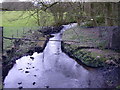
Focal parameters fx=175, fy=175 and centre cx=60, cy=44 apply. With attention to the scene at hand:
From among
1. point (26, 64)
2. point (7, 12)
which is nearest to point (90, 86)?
point (26, 64)

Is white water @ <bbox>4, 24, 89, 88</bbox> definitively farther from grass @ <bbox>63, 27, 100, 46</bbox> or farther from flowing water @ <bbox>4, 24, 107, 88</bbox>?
grass @ <bbox>63, 27, 100, 46</bbox>

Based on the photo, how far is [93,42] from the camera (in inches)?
80.4

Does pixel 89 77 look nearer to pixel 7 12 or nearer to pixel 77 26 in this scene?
pixel 77 26

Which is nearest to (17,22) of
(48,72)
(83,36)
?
(48,72)

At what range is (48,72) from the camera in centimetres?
183

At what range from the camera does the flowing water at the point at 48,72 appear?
1741 millimetres

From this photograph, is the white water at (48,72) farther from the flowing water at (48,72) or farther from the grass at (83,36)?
the grass at (83,36)

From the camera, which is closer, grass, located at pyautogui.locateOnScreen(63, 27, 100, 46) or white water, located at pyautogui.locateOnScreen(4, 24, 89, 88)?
white water, located at pyautogui.locateOnScreen(4, 24, 89, 88)

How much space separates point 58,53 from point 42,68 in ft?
0.97

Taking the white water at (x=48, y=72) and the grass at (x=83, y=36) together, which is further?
the grass at (x=83, y=36)

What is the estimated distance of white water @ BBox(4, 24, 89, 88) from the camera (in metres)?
1.74

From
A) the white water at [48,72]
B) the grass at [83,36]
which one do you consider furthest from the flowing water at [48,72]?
the grass at [83,36]

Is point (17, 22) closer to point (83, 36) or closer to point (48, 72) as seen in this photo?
point (48, 72)

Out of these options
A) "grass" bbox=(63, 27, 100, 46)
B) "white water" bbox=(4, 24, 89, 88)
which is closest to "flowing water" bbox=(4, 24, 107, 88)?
"white water" bbox=(4, 24, 89, 88)
